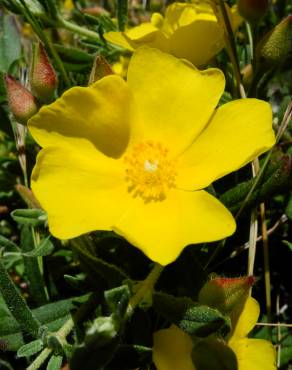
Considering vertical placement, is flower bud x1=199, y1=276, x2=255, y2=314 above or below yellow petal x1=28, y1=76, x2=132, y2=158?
below

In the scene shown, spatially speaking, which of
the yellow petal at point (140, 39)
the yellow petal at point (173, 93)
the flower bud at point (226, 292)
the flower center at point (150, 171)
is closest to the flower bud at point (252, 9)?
the yellow petal at point (140, 39)

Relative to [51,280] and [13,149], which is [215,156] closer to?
[51,280]

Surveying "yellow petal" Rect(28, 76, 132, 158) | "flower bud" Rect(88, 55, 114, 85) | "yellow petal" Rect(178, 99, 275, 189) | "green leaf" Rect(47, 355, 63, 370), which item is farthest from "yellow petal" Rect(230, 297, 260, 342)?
"flower bud" Rect(88, 55, 114, 85)

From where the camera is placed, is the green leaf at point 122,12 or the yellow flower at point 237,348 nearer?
the yellow flower at point 237,348

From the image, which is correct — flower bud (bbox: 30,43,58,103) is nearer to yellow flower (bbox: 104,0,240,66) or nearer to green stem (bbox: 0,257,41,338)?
yellow flower (bbox: 104,0,240,66)

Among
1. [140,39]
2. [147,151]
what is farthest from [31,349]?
[140,39]

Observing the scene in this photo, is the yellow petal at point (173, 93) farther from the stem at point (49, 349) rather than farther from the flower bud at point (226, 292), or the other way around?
the stem at point (49, 349)
